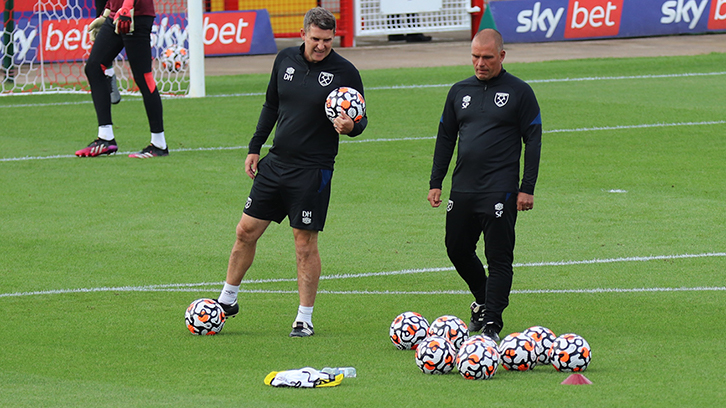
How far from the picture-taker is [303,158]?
738 centimetres

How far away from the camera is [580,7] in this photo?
3142 cm

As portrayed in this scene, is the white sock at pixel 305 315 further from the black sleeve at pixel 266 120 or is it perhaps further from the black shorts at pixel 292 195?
the black sleeve at pixel 266 120

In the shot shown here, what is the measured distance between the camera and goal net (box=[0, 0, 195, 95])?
2202 centimetres

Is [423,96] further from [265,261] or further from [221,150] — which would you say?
[265,261]

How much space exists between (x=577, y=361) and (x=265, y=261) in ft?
12.5

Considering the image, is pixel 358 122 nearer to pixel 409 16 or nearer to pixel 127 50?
pixel 127 50

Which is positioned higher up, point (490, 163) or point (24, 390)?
point (490, 163)

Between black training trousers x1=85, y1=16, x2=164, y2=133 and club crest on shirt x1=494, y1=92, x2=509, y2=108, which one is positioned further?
black training trousers x1=85, y1=16, x2=164, y2=133

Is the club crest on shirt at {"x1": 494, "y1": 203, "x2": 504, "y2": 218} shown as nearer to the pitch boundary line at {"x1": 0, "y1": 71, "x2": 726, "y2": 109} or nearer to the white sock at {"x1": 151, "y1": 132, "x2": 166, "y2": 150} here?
the white sock at {"x1": 151, "y1": 132, "x2": 166, "y2": 150}

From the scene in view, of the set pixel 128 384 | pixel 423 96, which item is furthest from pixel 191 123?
pixel 128 384

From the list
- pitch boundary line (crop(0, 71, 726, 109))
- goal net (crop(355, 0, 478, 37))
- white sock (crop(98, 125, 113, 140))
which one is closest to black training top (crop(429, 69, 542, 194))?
white sock (crop(98, 125, 113, 140))

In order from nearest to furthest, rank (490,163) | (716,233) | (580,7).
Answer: (490,163), (716,233), (580,7)

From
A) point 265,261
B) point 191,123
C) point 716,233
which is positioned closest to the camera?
point 265,261

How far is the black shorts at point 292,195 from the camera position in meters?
7.30
